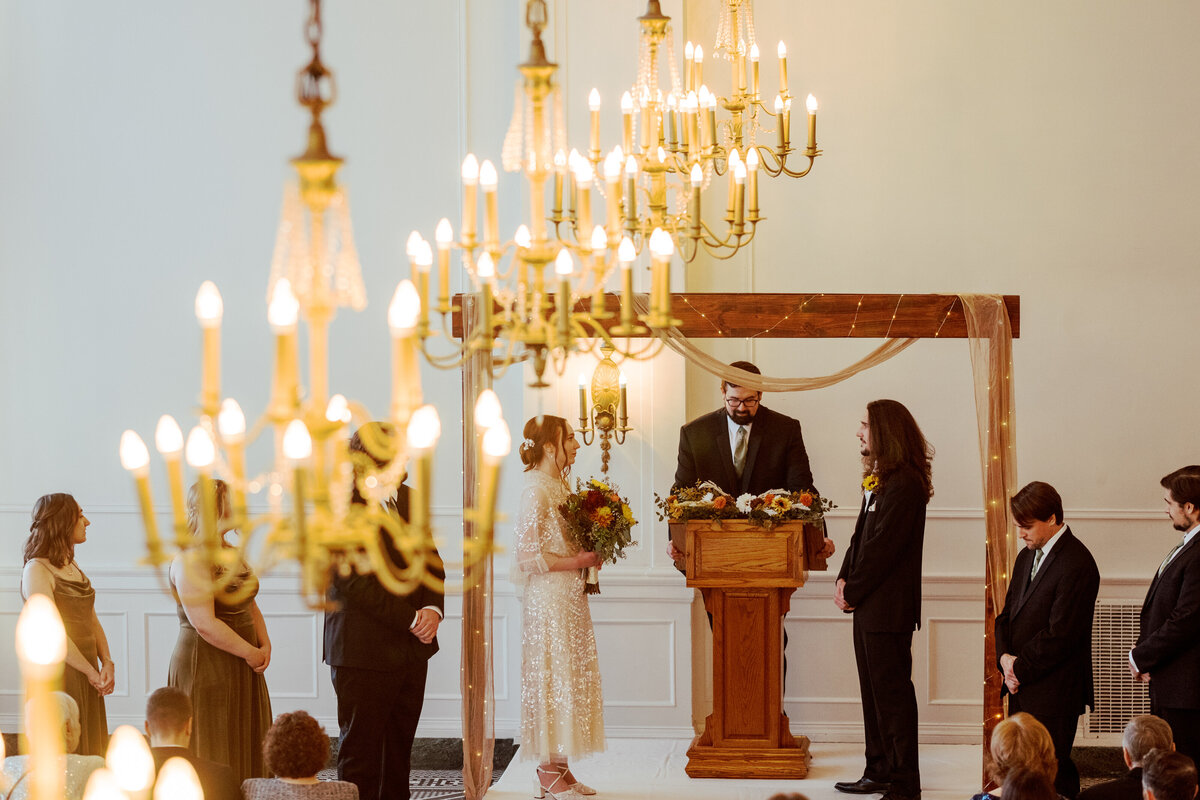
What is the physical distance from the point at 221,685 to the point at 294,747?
1792mm

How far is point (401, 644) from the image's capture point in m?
6.30

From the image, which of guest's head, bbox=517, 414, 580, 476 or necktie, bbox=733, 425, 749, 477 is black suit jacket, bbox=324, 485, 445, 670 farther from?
necktie, bbox=733, 425, 749, 477

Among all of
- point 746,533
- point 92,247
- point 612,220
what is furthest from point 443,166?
point 612,220

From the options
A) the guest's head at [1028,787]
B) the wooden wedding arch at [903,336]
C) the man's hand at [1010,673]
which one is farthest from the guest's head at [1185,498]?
the guest's head at [1028,787]

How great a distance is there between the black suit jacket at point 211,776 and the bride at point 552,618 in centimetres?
268

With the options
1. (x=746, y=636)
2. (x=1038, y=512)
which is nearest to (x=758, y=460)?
(x=746, y=636)

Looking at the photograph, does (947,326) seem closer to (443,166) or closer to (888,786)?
(888,786)

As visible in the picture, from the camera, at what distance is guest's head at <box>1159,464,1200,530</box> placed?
19.8 ft

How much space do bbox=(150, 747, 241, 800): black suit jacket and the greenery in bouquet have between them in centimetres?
277

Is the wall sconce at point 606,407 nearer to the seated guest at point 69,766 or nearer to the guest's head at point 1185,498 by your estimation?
the guest's head at point 1185,498

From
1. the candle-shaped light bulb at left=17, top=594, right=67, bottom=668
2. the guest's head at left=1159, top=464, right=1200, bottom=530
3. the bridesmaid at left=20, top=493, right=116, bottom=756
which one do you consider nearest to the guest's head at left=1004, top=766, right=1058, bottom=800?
the guest's head at left=1159, top=464, right=1200, bottom=530

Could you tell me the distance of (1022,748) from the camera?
455 centimetres

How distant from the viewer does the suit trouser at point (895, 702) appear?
6859 millimetres

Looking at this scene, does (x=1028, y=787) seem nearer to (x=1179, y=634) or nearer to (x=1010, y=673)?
(x=1010, y=673)
